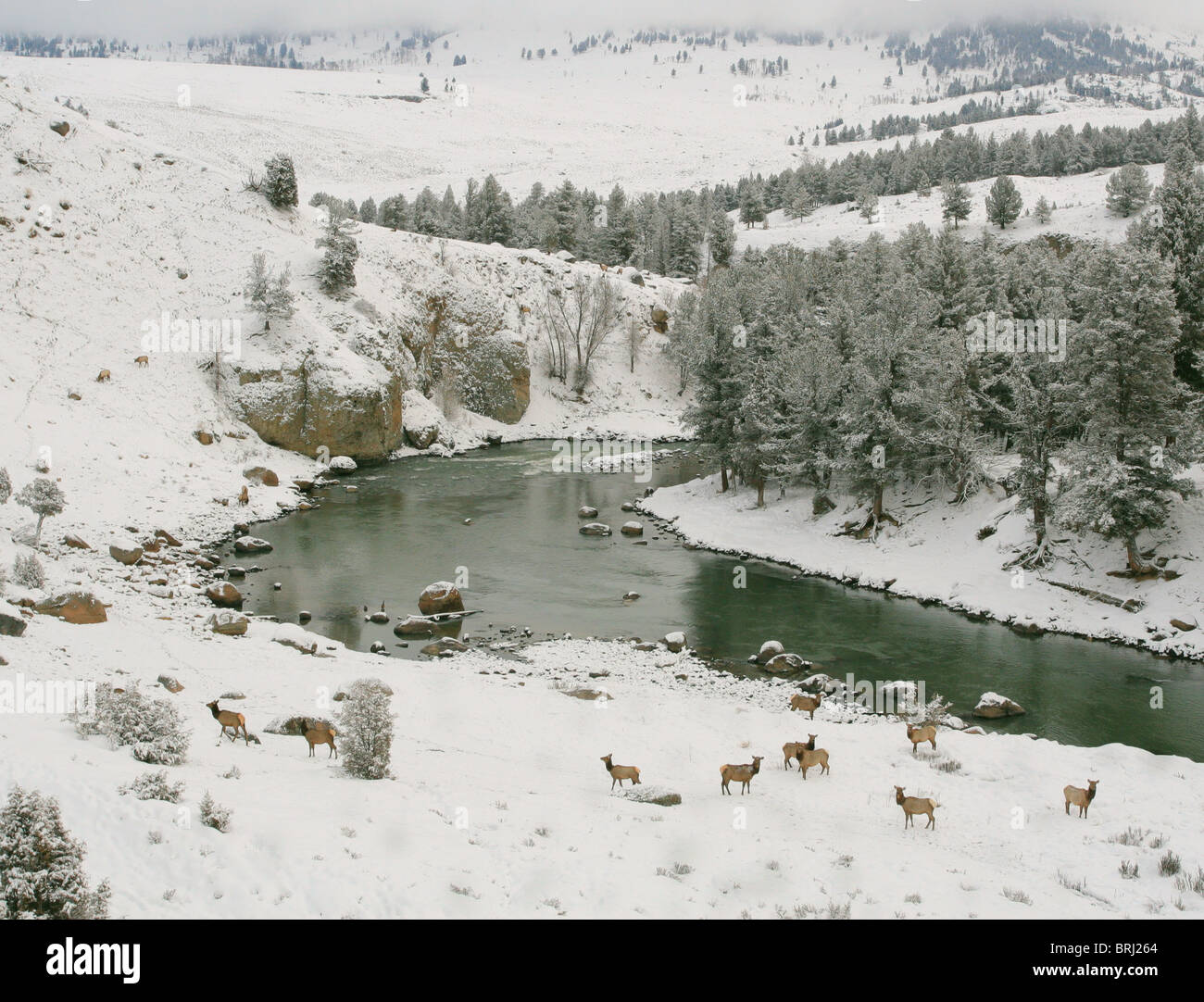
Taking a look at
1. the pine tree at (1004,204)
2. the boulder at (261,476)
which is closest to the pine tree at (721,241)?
the pine tree at (1004,204)

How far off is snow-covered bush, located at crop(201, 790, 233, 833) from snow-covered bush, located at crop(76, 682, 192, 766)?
2439mm

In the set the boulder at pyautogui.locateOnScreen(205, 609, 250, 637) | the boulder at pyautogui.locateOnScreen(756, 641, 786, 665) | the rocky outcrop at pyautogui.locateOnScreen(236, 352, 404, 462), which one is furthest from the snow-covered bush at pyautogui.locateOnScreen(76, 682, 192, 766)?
the rocky outcrop at pyautogui.locateOnScreen(236, 352, 404, 462)

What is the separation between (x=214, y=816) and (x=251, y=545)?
986 inches

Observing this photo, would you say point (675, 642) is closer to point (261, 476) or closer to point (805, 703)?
point (805, 703)

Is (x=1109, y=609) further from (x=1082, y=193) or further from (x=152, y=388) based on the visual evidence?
(x=1082, y=193)

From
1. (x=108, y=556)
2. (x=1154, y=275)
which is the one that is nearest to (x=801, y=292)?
(x=1154, y=275)

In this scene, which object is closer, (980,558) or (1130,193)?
(980,558)

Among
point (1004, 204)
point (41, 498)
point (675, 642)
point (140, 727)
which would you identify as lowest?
point (675, 642)

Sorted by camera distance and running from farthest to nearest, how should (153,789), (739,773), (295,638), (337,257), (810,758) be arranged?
(337,257)
(295,638)
(810,758)
(739,773)
(153,789)

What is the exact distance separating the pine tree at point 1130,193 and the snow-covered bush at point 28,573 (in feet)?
287

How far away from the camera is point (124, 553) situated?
27.4m

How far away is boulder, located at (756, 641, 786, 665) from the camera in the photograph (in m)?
23.3

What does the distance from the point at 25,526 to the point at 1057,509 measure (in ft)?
111

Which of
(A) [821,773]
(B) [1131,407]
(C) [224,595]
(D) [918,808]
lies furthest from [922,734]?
(C) [224,595]
